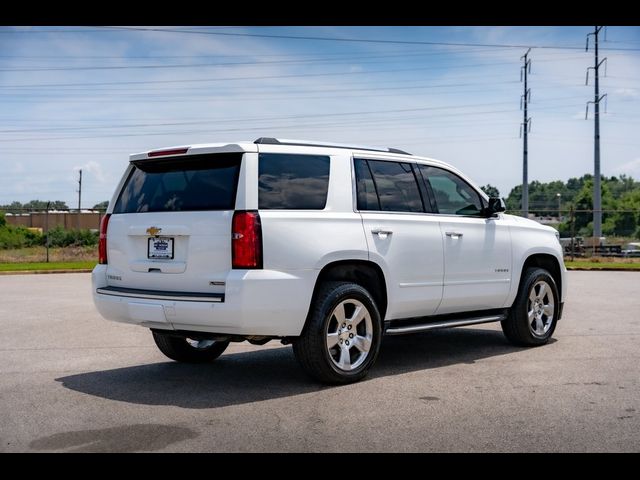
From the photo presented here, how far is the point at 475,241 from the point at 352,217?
1.90 meters

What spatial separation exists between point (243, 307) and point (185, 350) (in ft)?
7.02

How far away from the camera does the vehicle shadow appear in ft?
21.6

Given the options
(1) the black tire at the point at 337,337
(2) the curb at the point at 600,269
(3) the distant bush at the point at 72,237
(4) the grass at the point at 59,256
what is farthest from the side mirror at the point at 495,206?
(3) the distant bush at the point at 72,237

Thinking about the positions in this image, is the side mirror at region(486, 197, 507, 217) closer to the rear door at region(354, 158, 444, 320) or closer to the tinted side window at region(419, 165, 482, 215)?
the tinted side window at region(419, 165, 482, 215)

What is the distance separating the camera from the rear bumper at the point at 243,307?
20.5 ft

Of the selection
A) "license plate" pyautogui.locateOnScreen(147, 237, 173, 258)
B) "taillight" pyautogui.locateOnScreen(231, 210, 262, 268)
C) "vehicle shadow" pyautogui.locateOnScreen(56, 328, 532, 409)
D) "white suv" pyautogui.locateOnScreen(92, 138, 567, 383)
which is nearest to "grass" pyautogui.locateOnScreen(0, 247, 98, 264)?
"vehicle shadow" pyautogui.locateOnScreen(56, 328, 532, 409)

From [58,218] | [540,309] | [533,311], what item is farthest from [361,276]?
[58,218]

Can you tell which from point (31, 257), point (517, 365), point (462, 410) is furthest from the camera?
point (31, 257)

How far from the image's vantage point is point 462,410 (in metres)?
5.99

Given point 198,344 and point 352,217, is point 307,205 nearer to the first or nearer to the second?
point 352,217

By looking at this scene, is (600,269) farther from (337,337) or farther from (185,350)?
(337,337)

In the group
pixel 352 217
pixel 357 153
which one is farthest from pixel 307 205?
pixel 357 153
